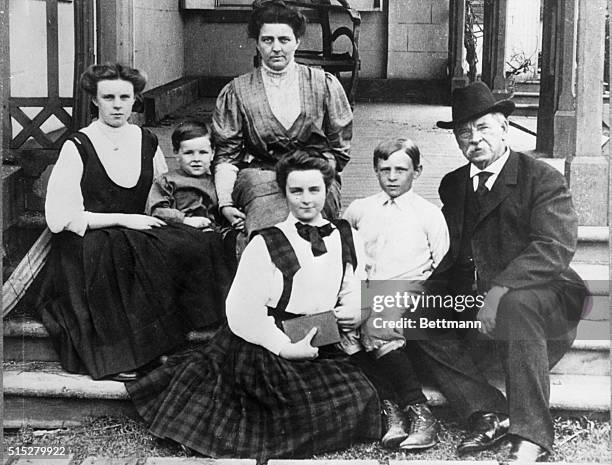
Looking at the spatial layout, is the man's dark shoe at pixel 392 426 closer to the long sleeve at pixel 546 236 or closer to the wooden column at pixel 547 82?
the long sleeve at pixel 546 236

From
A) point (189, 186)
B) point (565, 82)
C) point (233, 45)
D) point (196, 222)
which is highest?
point (233, 45)

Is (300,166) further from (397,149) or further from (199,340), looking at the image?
(199,340)

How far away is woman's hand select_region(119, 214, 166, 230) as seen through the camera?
3031mm

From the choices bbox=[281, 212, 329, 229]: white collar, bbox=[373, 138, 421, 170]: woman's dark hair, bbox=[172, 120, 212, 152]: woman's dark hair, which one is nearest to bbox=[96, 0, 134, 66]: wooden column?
bbox=[172, 120, 212, 152]: woman's dark hair

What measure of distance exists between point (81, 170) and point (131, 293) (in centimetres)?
47

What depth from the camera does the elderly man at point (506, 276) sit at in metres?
2.88

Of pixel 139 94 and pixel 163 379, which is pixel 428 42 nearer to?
pixel 139 94

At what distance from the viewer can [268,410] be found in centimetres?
290

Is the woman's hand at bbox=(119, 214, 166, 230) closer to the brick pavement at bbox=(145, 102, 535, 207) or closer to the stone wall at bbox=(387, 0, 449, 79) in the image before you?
the brick pavement at bbox=(145, 102, 535, 207)

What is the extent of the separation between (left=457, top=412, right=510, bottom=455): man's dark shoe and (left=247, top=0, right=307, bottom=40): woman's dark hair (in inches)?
57.7

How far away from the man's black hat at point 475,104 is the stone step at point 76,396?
93cm

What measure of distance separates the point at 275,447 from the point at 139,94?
133 centimetres

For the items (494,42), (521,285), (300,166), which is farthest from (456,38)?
(521,285)

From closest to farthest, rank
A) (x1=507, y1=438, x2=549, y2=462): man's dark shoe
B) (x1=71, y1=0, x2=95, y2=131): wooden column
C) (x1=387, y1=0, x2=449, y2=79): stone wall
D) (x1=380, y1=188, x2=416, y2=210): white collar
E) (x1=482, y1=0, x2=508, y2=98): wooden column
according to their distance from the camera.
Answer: (x1=507, y1=438, x2=549, y2=462): man's dark shoe
(x1=380, y1=188, x2=416, y2=210): white collar
(x1=71, y1=0, x2=95, y2=131): wooden column
(x1=387, y1=0, x2=449, y2=79): stone wall
(x1=482, y1=0, x2=508, y2=98): wooden column
